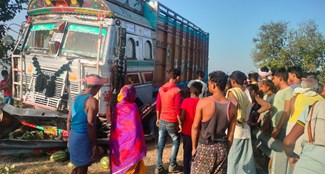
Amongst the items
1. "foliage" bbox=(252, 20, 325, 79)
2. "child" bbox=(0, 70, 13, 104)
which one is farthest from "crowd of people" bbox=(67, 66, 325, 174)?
"foliage" bbox=(252, 20, 325, 79)

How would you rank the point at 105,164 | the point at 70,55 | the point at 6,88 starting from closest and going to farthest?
the point at 105,164, the point at 70,55, the point at 6,88

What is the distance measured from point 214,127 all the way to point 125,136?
131 cm

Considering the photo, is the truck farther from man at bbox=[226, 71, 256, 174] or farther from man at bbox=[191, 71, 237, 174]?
man at bbox=[191, 71, 237, 174]

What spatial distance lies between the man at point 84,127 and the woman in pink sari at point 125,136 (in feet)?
0.99

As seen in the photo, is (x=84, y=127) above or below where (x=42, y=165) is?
above

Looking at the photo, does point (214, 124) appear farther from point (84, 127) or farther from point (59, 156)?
point (59, 156)

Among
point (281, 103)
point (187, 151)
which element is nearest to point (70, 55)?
point (187, 151)

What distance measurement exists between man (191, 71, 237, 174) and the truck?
2.76m

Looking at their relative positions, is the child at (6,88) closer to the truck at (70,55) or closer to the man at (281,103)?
the truck at (70,55)

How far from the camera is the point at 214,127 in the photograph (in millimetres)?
3250

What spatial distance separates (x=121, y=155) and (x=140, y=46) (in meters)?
3.74

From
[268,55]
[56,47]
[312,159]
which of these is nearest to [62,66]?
[56,47]

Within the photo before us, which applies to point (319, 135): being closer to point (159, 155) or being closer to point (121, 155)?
point (121, 155)

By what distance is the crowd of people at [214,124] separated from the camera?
2.61m
